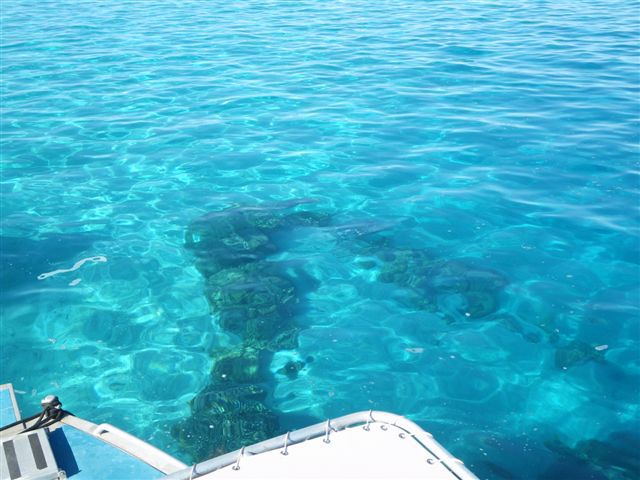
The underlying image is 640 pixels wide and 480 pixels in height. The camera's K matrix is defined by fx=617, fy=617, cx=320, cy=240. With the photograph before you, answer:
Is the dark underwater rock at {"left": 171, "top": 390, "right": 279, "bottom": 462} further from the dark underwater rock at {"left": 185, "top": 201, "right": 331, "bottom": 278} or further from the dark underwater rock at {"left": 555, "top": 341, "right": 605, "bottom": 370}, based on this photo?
the dark underwater rock at {"left": 555, "top": 341, "right": 605, "bottom": 370}

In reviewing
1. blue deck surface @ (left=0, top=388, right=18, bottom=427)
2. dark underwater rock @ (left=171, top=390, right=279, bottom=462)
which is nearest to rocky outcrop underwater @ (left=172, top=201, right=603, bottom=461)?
dark underwater rock @ (left=171, top=390, right=279, bottom=462)

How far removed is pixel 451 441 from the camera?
591cm

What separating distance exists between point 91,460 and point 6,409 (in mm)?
1189

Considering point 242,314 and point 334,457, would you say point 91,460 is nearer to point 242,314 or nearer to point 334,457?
point 334,457

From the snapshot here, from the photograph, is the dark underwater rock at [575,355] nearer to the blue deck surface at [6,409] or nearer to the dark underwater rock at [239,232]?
the dark underwater rock at [239,232]

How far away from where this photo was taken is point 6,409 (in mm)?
5402

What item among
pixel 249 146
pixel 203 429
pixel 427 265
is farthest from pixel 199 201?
pixel 203 429

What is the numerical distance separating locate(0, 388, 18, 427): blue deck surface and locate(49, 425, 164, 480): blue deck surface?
550 millimetres

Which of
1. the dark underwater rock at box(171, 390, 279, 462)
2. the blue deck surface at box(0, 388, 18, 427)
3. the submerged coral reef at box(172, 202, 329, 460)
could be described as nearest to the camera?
the blue deck surface at box(0, 388, 18, 427)

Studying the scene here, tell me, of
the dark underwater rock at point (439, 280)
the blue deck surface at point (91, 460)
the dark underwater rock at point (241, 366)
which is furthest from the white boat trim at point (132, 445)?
the dark underwater rock at point (439, 280)

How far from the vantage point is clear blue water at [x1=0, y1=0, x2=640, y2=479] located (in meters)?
6.48

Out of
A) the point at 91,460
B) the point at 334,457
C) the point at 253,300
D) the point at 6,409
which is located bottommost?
the point at 253,300

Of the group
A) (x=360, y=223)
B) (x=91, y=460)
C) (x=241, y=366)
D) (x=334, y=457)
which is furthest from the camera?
(x=360, y=223)

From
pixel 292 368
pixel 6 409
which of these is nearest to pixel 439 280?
pixel 292 368
